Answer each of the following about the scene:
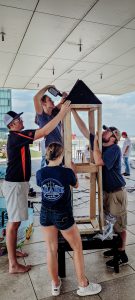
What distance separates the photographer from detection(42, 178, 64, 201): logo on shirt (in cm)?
196

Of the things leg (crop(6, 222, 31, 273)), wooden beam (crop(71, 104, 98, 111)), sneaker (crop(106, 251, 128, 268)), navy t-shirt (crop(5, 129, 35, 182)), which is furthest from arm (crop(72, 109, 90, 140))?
sneaker (crop(106, 251, 128, 268))

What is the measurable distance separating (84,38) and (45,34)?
729mm

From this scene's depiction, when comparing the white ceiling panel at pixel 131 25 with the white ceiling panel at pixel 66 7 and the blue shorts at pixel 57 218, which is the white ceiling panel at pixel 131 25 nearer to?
the white ceiling panel at pixel 66 7

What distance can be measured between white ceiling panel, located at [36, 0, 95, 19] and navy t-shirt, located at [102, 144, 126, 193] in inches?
82.5

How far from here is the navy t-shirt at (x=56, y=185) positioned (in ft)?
6.45

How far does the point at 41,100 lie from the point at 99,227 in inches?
62.4

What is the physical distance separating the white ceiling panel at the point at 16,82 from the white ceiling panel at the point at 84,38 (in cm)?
235

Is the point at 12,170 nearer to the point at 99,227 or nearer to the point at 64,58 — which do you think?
the point at 99,227

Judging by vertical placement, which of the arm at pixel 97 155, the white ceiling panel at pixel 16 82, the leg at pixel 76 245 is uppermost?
the white ceiling panel at pixel 16 82

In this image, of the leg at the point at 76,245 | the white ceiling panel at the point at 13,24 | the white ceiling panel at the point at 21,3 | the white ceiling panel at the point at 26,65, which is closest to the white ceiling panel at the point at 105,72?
the white ceiling panel at the point at 26,65

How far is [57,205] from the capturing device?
199cm

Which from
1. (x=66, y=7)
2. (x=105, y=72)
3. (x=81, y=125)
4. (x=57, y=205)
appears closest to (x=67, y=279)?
(x=57, y=205)

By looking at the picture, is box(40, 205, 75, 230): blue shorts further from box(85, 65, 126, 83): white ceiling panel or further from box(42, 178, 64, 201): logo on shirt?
box(85, 65, 126, 83): white ceiling panel

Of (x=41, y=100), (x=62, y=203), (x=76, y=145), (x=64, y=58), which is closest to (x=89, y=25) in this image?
(x=64, y=58)
